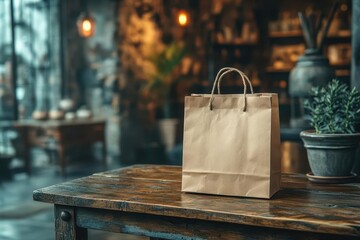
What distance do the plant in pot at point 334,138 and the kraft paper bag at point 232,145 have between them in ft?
0.82

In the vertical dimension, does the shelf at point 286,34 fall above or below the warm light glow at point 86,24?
above

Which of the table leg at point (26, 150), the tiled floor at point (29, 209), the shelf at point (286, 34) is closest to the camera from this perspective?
the tiled floor at point (29, 209)

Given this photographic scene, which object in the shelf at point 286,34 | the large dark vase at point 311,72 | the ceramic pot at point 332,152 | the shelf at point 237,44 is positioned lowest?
the ceramic pot at point 332,152

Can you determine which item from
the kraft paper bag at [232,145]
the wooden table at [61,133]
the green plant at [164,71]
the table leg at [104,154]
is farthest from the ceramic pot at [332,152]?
the green plant at [164,71]

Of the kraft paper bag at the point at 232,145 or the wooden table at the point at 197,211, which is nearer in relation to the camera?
the wooden table at the point at 197,211

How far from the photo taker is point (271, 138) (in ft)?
4.45

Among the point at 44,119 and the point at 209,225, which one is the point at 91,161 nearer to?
the point at 44,119

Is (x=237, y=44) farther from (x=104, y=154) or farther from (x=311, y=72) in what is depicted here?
(x=311, y=72)

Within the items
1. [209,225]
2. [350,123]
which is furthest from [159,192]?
[350,123]

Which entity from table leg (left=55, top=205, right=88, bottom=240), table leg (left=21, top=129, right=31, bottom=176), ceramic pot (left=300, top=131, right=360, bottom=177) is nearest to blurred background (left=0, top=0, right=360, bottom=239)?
table leg (left=21, top=129, right=31, bottom=176)

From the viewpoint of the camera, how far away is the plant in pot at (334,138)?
1598 mm

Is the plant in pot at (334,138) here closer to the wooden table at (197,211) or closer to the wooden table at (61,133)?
the wooden table at (197,211)

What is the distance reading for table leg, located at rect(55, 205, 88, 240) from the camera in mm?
1545

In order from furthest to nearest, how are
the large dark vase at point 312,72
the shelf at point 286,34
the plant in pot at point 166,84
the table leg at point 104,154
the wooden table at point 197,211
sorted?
the shelf at point 286,34 → the plant in pot at point 166,84 → the table leg at point 104,154 → the large dark vase at point 312,72 → the wooden table at point 197,211
